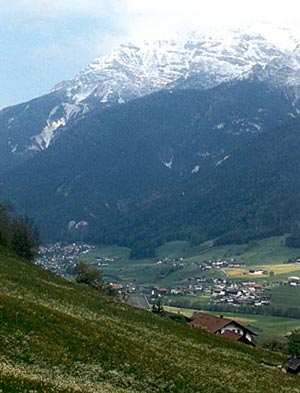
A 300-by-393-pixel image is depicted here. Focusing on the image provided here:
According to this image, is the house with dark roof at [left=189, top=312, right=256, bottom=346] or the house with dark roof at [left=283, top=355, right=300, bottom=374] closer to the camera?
the house with dark roof at [left=283, top=355, right=300, bottom=374]

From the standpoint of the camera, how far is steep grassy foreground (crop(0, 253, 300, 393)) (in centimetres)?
3944

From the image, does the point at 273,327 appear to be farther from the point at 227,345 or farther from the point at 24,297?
the point at 24,297

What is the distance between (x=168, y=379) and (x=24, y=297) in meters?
22.4

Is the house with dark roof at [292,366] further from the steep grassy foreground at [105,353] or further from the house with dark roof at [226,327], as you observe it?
the house with dark roof at [226,327]

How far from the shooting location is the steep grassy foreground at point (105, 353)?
39.4 m

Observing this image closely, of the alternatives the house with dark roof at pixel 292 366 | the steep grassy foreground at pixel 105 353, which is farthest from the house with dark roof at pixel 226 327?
the house with dark roof at pixel 292 366

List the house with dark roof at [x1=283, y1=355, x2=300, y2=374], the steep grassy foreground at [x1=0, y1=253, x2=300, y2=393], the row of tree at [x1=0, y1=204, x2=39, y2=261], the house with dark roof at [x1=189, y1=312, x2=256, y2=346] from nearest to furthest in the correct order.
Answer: the steep grassy foreground at [x1=0, y1=253, x2=300, y2=393] → the house with dark roof at [x1=283, y1=355, x2=300, y2=374] → the house with dark roof at [x1=189, y1=312, x2=256, y2=346] → the row of tree at [x1=0, y1=204, x2=39, y2=261]

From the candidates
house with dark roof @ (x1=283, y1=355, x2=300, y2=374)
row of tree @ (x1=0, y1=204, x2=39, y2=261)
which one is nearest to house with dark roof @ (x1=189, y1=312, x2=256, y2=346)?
house with dark roof @ (x1=283, y1=355, x2=300, y2=374)

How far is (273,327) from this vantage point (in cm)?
19975

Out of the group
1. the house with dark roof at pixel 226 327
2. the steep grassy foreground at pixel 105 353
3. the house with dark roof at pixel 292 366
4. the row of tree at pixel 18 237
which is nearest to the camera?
the steep grassy foreground at pixel 105 353

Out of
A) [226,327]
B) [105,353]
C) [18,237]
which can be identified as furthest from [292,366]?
[18,237]

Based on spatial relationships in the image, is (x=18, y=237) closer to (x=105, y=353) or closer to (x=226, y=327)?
(x=226, y=327)

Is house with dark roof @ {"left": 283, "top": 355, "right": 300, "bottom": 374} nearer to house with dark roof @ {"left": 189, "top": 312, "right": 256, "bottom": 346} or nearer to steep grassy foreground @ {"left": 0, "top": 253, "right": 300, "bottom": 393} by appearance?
steep grassy foreground @ {"left": 0, "top": 253, "right": 300, "bottom": 393}

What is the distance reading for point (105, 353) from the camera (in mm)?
48594
